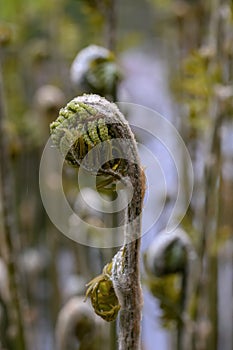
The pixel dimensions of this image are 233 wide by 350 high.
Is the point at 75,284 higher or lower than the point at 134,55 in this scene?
lower

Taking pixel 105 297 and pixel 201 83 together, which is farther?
pixel 201 83

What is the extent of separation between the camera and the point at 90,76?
1.87 ft

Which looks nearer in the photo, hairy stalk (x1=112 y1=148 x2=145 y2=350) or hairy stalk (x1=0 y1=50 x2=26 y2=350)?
hairy stalk (x1=112 y1=148 x2=145 y2=350)

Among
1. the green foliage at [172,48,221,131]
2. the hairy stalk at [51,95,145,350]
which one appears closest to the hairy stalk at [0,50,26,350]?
the green foliage at [172,48,221,131]

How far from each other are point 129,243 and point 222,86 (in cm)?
39

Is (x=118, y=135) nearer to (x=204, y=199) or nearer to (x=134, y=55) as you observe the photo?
(x=204, y=199)

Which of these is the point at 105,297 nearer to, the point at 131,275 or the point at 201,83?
the point at 131,275

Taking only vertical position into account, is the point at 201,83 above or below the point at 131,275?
above

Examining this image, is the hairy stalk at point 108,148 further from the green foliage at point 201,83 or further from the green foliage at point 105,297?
the green foliage at point 201,83

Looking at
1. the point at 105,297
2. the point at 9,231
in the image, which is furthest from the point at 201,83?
the point at 105,297

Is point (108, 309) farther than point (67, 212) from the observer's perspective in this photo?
No

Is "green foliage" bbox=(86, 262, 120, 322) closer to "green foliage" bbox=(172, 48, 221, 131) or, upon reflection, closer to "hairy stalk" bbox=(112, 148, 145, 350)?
"hairy stalk" bbox=(112, 148, 145, 350)

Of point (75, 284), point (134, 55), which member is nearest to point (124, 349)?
point (75, 284)

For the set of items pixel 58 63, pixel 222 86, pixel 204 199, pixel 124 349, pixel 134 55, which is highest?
pixel 134 55
